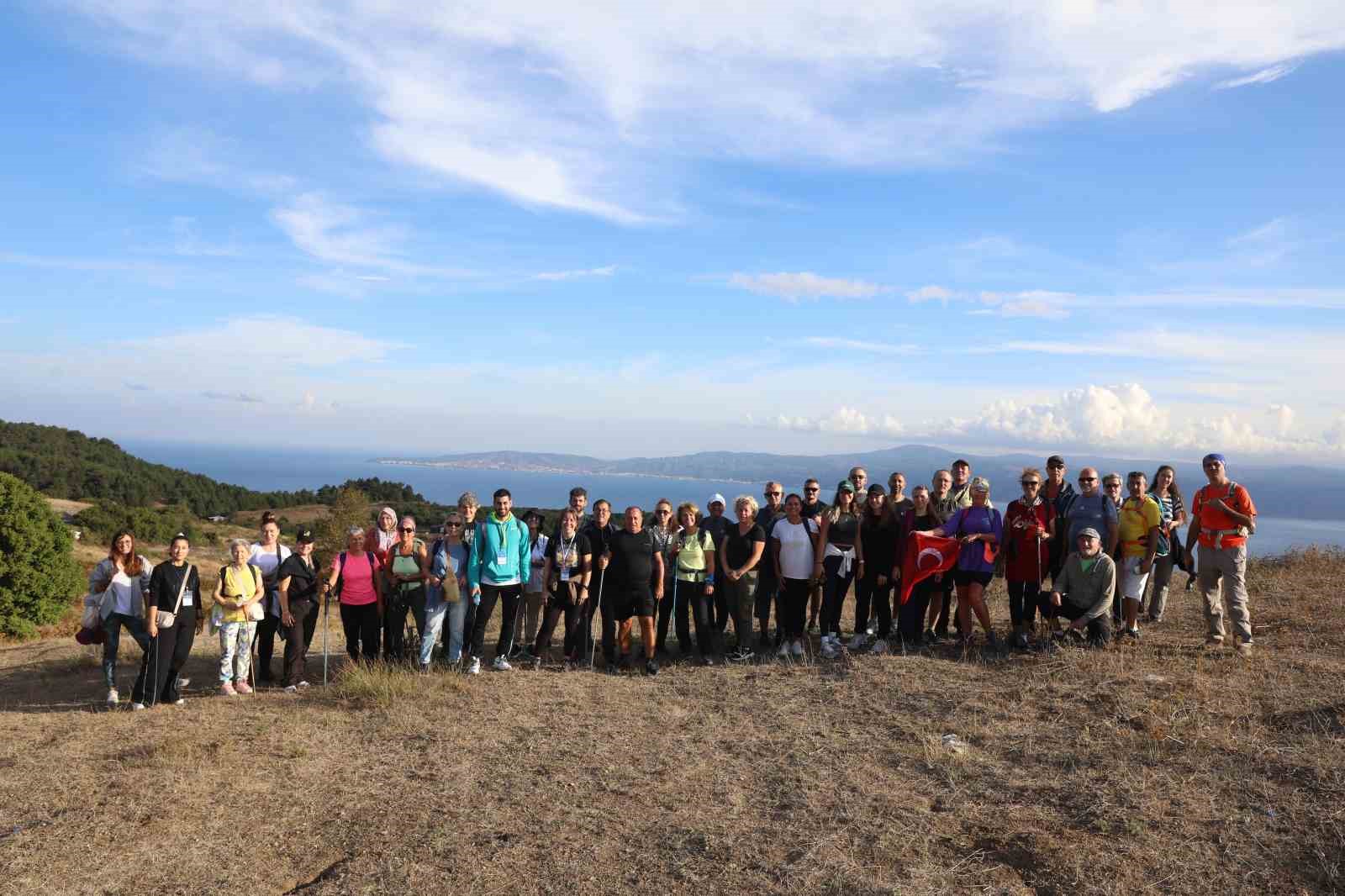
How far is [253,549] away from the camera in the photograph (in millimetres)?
8734

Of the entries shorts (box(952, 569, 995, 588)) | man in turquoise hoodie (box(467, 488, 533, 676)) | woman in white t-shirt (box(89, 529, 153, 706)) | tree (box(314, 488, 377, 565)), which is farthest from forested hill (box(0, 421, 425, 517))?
shorts (box(952, 569, 995, 588))

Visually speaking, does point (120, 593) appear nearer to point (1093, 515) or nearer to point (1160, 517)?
point (1093, 515)

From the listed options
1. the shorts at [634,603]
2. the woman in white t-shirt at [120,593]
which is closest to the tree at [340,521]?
the woman in white t-shirt at [120,593]

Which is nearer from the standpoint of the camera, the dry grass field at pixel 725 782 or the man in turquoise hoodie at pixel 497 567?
the dry grass field at pixel 725 782

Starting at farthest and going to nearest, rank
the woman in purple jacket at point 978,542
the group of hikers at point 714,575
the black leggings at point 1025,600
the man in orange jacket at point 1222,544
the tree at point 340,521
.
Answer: the tree at point 340,521, the black leggings at point 1025,600, the woman in purple jacket at point 978,542, the group of hikers at point 714,575, the man in orange jacket at point 1222,544

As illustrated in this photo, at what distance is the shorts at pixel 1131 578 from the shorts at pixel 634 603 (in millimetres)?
4898

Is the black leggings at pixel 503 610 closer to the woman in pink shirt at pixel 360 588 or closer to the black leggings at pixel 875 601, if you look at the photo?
the woman in pink shirt at pixel 360 588

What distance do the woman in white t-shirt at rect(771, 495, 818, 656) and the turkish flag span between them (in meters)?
1.02

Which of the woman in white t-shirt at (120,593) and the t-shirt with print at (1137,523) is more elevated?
the t-shirt with print at (1137,523)

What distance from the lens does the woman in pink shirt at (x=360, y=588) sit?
858 centimetres

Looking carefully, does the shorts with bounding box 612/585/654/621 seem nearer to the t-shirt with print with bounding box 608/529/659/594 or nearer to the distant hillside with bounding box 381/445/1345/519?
the t-shirt with print with bounding box 608/529/659/594

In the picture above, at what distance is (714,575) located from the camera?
930 centimetres

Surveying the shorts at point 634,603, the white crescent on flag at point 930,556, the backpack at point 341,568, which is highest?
the white crescent on flag at point 930,556

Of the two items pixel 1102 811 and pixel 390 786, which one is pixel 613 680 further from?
pixel 1102 811
